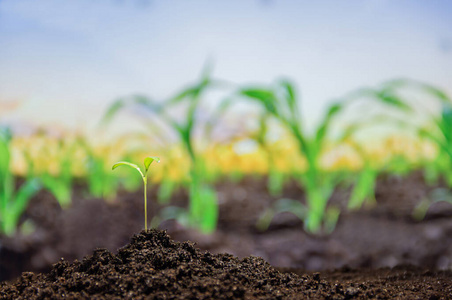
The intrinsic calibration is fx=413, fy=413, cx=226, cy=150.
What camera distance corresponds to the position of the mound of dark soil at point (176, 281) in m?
0.68

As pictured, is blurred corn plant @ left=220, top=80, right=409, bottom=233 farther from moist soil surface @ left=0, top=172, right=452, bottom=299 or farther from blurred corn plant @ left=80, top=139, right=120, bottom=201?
blurred corn plant @ left=80, top=139, right=120, bottom=201

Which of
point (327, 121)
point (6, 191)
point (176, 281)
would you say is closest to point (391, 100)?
point (327, 121)

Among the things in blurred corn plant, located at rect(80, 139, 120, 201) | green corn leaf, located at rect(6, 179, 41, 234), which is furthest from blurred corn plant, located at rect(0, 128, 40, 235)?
blurred corn plant, located at rect(80, 139, 120, 201)

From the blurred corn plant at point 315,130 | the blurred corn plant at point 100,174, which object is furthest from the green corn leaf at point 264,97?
the blurred corn plant at point 100,174

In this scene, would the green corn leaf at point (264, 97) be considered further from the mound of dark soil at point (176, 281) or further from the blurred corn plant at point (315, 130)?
the mound of dark soil at point (176, 281)

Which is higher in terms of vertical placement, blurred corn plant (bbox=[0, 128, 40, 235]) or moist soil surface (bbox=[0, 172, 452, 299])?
blurred corn plant (bbox=[0, 128, 40, 235])

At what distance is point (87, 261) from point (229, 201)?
1583 millimetres

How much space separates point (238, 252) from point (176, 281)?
1077 millimetres

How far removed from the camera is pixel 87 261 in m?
0.79

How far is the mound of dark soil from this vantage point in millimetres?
678

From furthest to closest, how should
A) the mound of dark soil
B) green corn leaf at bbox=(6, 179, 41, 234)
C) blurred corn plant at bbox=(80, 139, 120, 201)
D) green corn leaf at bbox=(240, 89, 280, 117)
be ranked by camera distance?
1. blurred corn plant at bbox=(80, 139, 120, 201)
2. green corn leaf at bbox=(6, 179, 41, 234)
3. green corn leaf at bbox=(240, 89, 280, 117)
4. the mound of dark soil

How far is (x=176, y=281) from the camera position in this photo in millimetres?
691

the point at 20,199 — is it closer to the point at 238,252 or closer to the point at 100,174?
the point at 100,174

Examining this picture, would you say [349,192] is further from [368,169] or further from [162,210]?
[162,210]
